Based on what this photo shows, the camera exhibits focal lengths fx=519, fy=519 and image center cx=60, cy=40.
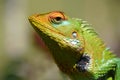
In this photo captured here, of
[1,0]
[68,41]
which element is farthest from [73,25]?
[1,0]

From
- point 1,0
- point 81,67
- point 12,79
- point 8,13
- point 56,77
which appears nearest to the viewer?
point 81,67

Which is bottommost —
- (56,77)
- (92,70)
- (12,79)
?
(56,77)

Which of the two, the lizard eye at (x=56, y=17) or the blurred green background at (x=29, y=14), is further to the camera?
the blurred green background at (x=29, y=14)

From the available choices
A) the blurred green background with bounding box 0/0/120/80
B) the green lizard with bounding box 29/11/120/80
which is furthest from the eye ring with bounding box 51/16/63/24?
the blurred green background with bounding box 0/0/120/80

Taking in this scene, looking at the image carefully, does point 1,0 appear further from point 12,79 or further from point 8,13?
point 12,79

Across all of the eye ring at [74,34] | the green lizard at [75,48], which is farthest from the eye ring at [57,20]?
the eye ring at [74,34]

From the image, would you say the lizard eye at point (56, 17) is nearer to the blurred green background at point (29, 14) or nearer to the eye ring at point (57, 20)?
the eye ring at point (57, 20)

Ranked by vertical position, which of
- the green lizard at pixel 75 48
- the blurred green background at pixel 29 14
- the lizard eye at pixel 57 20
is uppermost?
the lizard eye at pixel 57 20

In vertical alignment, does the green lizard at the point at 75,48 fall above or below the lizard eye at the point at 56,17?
below

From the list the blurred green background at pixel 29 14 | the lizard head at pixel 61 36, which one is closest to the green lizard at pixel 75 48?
the lizard head at pixel 61 36
